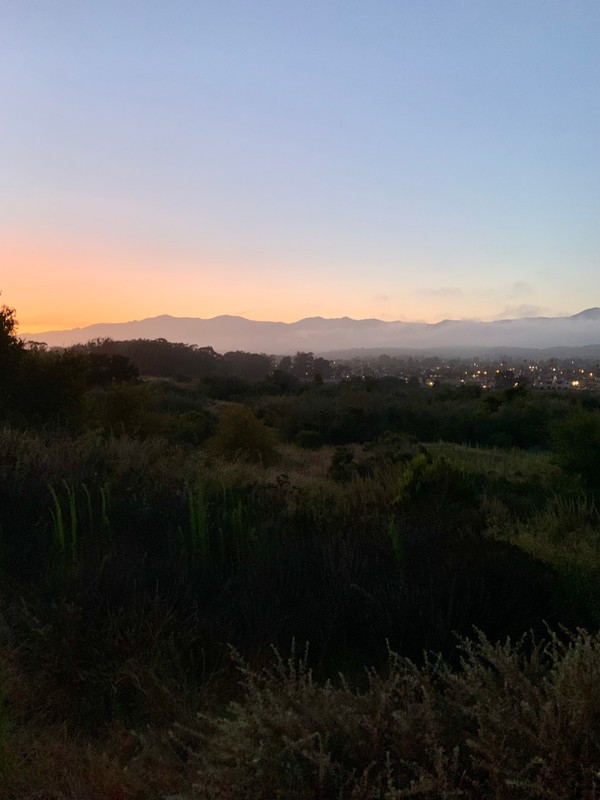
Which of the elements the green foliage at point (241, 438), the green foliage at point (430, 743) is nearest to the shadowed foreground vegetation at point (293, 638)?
the green foliage at point (430, 743)

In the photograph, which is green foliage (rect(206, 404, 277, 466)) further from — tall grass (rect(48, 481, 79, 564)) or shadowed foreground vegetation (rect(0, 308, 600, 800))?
tall grass (rect(48, 481, 79, 564))

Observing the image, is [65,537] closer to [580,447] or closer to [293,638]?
[293,638]

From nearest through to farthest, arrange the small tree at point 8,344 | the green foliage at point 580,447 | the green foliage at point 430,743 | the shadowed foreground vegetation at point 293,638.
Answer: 1. the green foliage at point 430,743
2. the shadowed foreground vegetation at point 293,638
3. the green foliage at point 580,447
4. the small tree at point 8,344

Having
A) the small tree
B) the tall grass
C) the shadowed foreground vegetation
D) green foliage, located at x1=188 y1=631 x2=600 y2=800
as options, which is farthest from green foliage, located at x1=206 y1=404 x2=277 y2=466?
green foliage, located at x1=188 y1=631 x2=600 y2=800

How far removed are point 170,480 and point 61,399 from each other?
45.8 feet

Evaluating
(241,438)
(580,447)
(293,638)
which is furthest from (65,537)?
(241,438)

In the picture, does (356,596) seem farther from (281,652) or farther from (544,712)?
(544,712)

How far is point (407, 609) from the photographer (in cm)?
491

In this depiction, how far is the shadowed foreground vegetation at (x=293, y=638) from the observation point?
2910 millimetres

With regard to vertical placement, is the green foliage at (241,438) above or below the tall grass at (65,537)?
below

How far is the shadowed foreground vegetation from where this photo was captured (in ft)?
9.55

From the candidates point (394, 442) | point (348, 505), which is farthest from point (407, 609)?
point (394, 442)

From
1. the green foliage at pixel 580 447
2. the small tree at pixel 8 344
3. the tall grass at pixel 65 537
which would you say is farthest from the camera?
the small tree at pixel 8 344

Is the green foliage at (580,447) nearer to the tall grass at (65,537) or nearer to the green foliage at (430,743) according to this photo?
the tall grass at (65,537)
